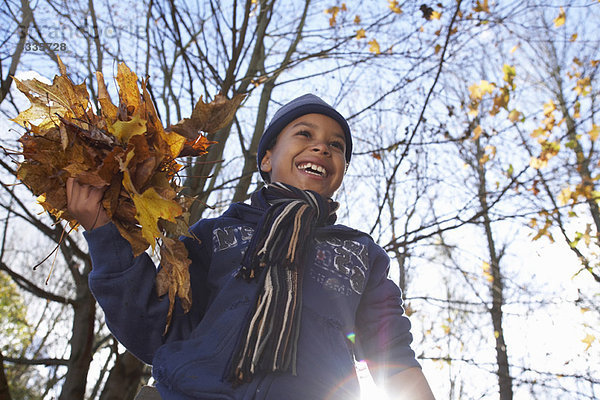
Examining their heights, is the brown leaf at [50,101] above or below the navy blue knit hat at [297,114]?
below

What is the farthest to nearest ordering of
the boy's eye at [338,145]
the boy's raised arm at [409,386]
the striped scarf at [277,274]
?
1. the boy's eye at [338,145]
2. the boy's raised arm at [409,386]
3. the striped scarf at [277,274]

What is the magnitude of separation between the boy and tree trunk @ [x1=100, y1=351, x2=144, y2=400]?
119 centimetres

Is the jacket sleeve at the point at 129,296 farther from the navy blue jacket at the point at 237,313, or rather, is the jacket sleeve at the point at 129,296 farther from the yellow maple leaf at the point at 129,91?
the yellow maple leaf at the point at 129,91

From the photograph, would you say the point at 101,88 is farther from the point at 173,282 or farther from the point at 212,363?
the point at 212,363

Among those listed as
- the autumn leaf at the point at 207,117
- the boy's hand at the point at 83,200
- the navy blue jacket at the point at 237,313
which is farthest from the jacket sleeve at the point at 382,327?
the boy's hand at the point at 83,200

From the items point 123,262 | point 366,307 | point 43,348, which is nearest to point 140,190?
point 123,262

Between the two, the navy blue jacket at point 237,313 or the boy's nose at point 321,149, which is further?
the boy's nose at point 321,149

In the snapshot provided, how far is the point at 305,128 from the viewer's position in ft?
6.16

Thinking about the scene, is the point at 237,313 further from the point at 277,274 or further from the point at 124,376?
the point at 124,376

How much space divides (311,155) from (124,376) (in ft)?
5.25

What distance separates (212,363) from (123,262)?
1.20ft

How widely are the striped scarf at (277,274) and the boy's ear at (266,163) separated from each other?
0.32 meters

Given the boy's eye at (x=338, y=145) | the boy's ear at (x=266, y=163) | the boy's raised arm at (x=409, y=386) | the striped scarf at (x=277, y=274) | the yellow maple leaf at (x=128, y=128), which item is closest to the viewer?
the yellow maple leaf at (x=128, y=128)

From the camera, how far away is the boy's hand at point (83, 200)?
1106 millimetres
